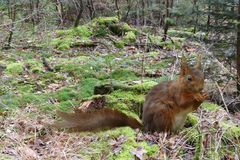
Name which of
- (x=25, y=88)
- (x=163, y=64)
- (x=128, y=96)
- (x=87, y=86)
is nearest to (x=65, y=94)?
(x=87, y=86)

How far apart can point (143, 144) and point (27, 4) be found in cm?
1257

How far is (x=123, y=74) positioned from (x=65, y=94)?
4.38ft

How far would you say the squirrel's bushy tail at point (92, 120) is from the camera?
337cm

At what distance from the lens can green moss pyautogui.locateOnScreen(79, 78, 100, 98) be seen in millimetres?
6043

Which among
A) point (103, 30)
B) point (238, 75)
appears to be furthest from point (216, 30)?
point (103, 30)

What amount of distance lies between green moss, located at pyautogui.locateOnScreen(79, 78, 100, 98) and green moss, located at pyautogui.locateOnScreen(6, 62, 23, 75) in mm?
1622

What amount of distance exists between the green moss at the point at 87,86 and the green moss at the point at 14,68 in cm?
162

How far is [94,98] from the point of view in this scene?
16.4 ft

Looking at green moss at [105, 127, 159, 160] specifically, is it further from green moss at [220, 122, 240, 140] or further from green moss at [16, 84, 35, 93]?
green moss at [16, 84, 35, 93]

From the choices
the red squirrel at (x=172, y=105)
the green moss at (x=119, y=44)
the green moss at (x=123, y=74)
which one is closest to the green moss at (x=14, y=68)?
the green moss at (x=123, y=74)

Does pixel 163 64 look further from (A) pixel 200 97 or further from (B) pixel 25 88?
(A) pixel 200 97

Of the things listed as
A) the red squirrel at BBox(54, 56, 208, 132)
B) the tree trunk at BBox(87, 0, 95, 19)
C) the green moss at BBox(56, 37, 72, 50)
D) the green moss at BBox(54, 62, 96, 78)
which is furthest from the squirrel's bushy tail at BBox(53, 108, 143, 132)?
the tree trunk at BBox(87, 0, 95, 19)

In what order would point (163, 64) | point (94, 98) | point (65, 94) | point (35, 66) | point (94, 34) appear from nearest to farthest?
point (94, 98)
point (65, 94)
point (35, 66)
point (163, 64)
point (94, 34)

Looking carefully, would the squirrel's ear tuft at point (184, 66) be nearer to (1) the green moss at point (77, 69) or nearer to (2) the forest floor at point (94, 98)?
(2) the forest floor at point (94, 98)
